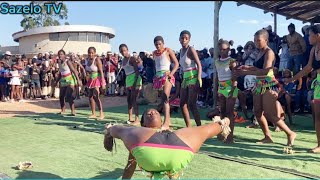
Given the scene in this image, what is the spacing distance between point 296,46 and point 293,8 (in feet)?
9.21

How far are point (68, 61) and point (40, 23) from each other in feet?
114

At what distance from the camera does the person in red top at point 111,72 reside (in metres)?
16.1

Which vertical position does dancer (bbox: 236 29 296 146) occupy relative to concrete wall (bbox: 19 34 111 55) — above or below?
below

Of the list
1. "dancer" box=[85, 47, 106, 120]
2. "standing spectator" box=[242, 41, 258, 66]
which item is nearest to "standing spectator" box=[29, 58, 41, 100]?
"dancer" box=[85, 47, 106, 120]

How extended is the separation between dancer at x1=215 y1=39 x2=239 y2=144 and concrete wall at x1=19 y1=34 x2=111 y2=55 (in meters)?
25.8

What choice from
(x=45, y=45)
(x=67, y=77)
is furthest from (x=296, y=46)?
(x=45, y=45)

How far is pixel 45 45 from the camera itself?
104ft

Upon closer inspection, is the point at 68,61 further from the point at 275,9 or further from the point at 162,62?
the point at 275,9

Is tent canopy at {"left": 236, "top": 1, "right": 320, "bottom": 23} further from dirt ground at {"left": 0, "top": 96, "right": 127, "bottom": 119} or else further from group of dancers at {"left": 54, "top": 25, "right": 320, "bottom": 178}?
dirt ground at {"left": 0, "top": 96, "right": 127, "bottom": 119}

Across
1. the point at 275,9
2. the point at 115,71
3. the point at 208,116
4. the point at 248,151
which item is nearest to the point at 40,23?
the point at 115,71

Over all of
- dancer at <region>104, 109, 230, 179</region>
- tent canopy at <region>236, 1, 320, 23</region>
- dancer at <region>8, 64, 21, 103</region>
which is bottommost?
dancer at <region>104, 109, 230, 179</region>

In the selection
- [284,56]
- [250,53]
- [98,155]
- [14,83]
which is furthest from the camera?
[14,83]

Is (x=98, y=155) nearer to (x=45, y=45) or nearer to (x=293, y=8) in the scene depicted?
(x=293, y=8)

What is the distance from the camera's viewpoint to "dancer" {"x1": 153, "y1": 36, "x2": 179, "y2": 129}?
24.2ft
